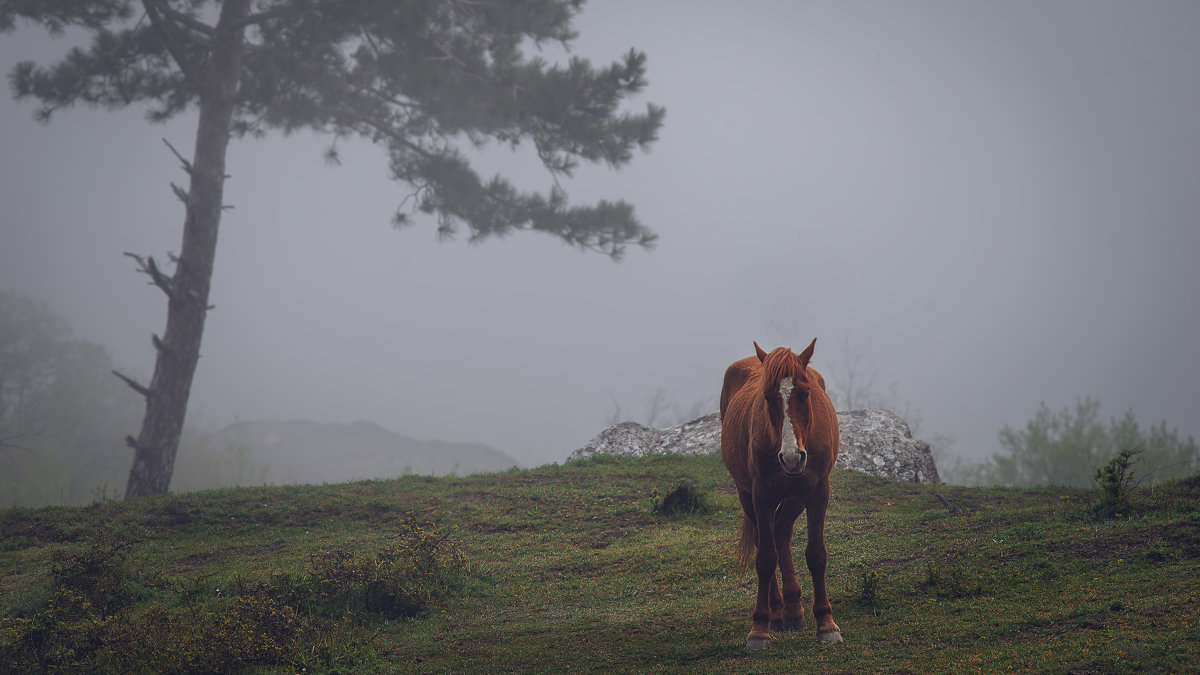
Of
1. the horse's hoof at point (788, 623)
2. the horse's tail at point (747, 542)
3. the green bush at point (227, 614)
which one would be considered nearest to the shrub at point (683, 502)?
the green bush at point (227, 614)

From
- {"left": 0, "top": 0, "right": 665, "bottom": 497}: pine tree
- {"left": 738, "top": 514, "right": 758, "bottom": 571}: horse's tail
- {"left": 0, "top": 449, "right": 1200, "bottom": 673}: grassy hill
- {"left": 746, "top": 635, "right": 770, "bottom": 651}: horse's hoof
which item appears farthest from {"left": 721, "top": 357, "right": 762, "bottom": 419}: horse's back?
{"left": 0, "top": 0, "right": 665, "bottom": 497}: pine tree

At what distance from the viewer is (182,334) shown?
64.1 ft

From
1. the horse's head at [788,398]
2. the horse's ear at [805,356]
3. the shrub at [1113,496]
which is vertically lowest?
the shrub at [1113,496]

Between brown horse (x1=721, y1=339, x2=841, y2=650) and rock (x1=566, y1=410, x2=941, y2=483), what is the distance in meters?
9.50

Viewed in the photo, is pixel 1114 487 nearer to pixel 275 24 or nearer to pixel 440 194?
pixel 440 194

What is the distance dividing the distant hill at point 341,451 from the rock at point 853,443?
61.8 meters

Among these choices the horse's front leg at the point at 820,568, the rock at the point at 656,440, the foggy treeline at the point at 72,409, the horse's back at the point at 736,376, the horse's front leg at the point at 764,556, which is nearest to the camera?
the horse's front leg at the point at 820,568

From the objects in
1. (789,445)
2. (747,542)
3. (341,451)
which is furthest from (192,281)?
(341,451)

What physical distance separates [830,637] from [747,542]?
1.82 meters

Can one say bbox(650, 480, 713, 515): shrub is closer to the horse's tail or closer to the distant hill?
the horse's tail

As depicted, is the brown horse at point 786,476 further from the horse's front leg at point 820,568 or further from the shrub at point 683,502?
the shrub at point 683,502

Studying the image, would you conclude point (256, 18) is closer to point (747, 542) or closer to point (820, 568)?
point (747, 542)

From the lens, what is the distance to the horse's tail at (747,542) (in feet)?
27.0

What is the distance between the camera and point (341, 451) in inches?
3900
